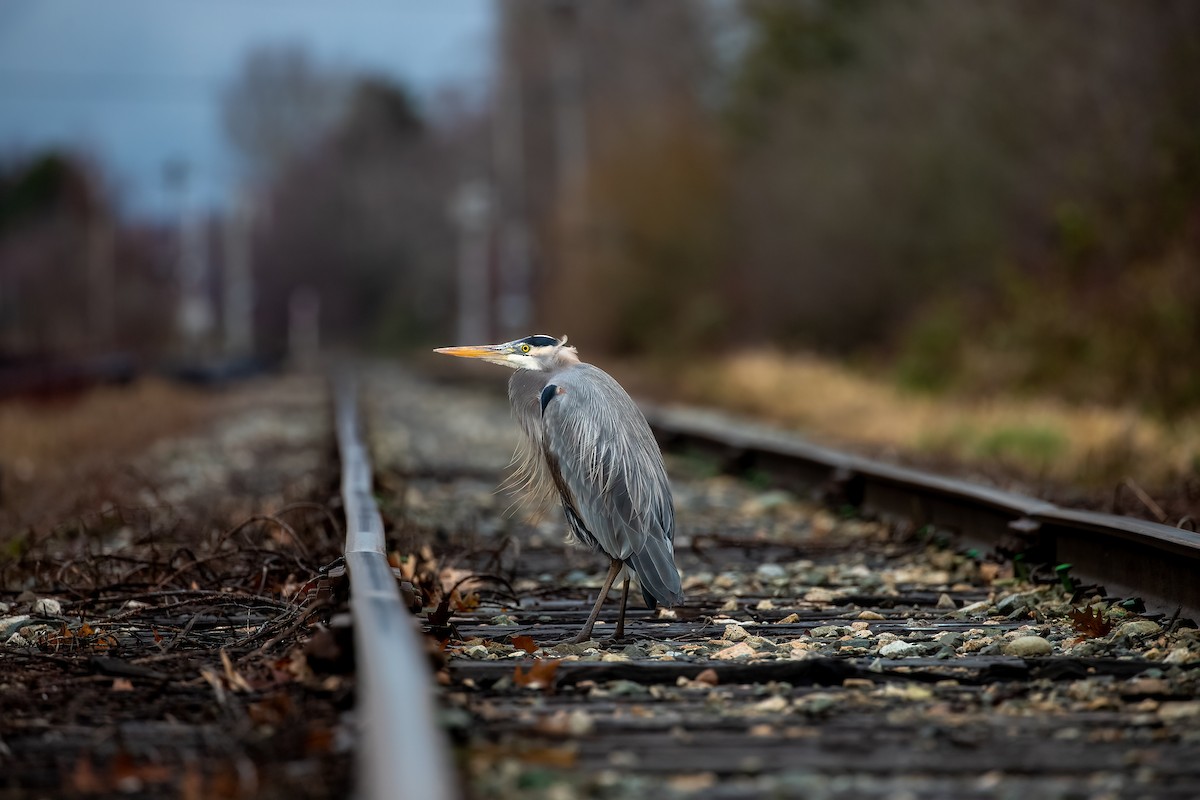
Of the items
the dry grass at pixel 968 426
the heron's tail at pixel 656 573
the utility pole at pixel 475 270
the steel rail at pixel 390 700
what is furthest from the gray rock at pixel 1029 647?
the utility pole at pixel 475 270

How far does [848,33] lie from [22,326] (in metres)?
42.7

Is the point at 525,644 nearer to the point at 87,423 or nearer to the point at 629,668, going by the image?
the point at 629,668

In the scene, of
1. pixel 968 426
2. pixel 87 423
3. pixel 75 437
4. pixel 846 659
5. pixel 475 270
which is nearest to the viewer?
pixel 846 659

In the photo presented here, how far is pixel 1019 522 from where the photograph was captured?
5965mm

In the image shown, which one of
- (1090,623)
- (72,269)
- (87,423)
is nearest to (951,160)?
(87,423)

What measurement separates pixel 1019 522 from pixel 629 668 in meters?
2.51

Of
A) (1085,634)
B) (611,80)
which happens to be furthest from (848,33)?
(1085,634)

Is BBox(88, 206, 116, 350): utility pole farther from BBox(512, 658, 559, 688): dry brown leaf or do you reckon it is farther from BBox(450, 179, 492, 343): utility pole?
BBox(512, 658, 559, 688): dry brown leaf

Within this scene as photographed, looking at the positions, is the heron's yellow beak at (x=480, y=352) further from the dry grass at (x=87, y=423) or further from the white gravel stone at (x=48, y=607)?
the dry grass at (x=87, y=423)

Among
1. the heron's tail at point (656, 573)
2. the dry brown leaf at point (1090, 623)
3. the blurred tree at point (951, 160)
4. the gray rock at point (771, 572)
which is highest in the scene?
the blurred tree at point (951, 160)

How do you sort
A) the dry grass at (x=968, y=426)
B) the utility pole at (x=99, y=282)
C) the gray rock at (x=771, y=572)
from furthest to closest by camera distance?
the utility pole at (x=99, y=282)
the dry grass at (x=968, y=426)
the gray rock at (x=771, y=572)

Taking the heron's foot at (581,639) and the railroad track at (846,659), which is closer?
the railroad track at (846,659)

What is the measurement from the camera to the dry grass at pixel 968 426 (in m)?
9.48

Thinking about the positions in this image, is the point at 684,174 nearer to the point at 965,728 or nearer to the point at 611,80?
the point at 611,80
